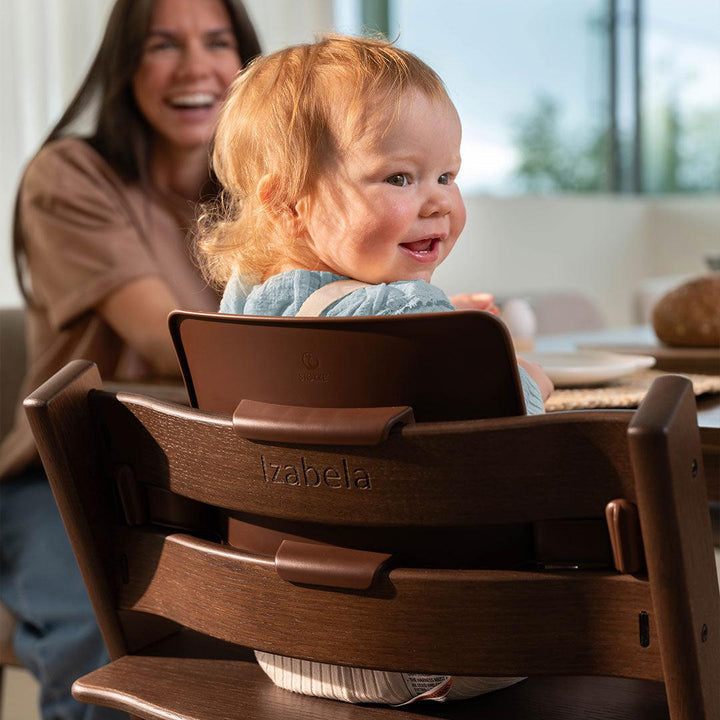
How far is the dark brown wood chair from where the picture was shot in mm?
593

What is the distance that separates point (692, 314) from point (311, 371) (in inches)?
32.7

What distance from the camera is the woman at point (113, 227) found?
5.14 ft

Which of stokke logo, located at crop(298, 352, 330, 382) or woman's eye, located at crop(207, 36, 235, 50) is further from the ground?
woman's eye, located at crop(207, 36, 235, 50)

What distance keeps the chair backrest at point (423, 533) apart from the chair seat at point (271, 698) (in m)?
0.06

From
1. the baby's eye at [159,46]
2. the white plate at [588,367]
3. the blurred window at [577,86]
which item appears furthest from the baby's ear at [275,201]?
the blurred window at [577,86]

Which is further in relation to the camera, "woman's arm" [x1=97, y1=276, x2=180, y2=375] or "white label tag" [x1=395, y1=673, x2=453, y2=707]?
"woman's arm" [x1=97, y1=276, x2=180, y2=375]

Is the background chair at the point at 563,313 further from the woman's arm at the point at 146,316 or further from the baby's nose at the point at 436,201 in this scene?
the baby's nose at the point at 436,201

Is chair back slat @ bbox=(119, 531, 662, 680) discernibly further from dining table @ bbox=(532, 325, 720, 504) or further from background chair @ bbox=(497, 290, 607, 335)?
background chair @ bbox=(497, 290, 607, 335)

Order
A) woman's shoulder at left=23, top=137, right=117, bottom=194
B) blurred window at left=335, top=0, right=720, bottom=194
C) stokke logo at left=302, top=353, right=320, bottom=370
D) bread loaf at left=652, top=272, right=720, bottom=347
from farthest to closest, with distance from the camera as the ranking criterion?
blurred window at left=335, top=0, right=720, bottom=194 → woman's shoulder at left=23, top=137, right=117, bottom=194 → bread loaf at left=652, top=272, right=720, bottom=347 → stokke logo at left=302, top=353, right=320, bottom=370

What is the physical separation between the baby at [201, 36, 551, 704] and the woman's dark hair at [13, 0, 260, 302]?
41.3 inches

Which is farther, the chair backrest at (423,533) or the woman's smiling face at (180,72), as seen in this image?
the woman's smiling face at (180,72)

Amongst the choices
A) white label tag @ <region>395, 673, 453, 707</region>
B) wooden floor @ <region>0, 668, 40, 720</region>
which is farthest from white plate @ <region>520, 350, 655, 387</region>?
wooden floor @ <region>0, 668, 40, 720</region>

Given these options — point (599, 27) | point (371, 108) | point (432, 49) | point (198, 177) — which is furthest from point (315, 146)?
point (599, 27)

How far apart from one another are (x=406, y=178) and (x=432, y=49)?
12.0 ft
